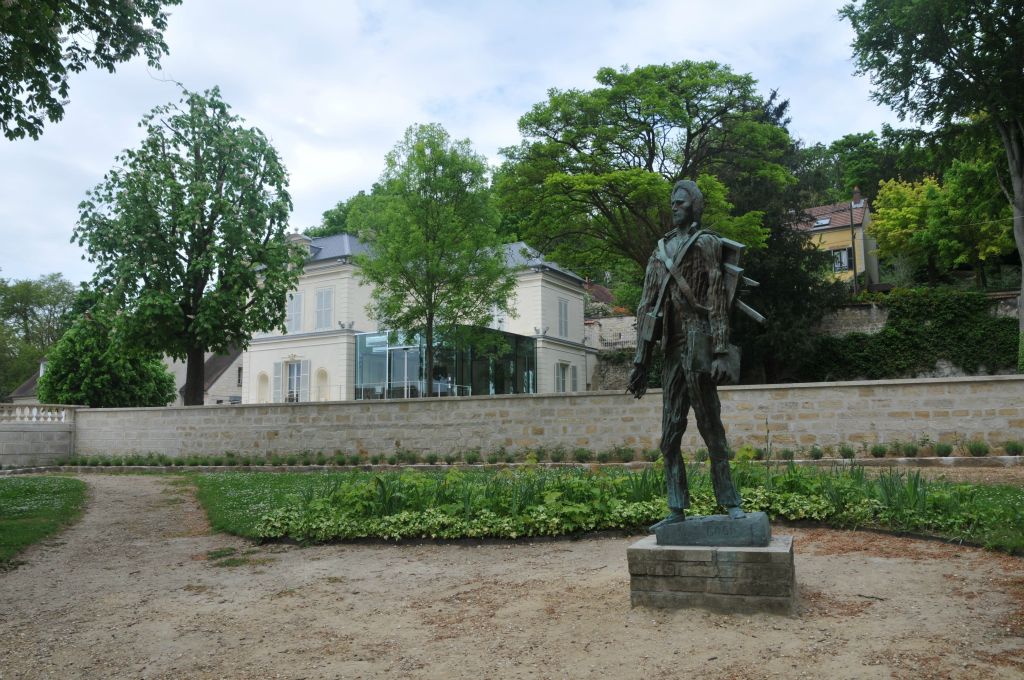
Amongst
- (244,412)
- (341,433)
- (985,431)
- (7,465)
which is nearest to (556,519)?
(985,431)

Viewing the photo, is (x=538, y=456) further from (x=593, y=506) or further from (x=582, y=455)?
(x=593, y=506)

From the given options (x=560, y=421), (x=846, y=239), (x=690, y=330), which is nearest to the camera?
(x=690, y=330)

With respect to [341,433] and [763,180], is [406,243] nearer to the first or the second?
[341,433]

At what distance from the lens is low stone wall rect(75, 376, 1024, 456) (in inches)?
599

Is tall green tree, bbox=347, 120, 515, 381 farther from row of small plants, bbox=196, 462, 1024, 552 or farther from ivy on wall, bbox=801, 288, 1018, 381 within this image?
row of small plants, bbox=196, 462, 1024, 552

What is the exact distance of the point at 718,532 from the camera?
5.21 metres

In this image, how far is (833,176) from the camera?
57344 mm

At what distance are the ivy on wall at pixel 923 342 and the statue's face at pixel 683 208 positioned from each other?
90.2 feet

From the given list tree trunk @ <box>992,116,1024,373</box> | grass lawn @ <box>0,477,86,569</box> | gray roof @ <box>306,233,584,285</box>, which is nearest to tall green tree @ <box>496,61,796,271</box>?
tree trunk @ <box>992,116,1024,373</box>

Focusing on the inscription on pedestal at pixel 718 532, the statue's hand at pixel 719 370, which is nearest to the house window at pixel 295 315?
the inscription on pedestal at pixel 718 532

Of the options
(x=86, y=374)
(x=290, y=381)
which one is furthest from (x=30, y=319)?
(x=290, y=381)

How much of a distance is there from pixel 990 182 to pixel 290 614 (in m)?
31.6

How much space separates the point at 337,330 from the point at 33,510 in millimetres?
23342

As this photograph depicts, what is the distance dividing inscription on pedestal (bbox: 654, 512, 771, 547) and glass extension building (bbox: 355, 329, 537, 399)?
24644 millimetres
